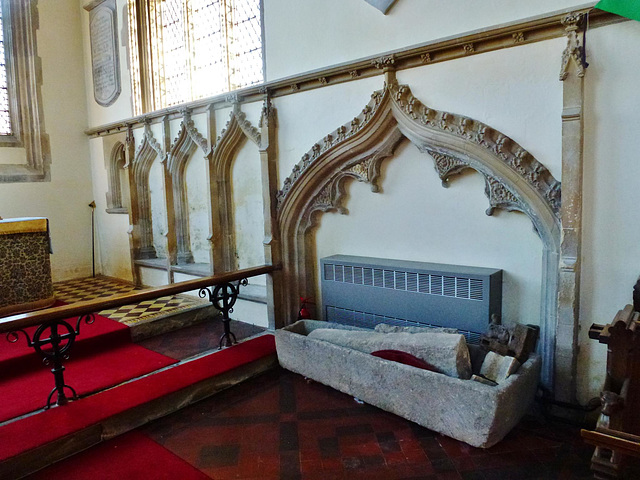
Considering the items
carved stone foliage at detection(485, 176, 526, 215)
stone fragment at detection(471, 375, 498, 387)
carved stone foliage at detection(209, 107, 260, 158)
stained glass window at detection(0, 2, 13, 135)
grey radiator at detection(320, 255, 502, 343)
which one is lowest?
stone fragment at detection(471, 375, 498, 387)

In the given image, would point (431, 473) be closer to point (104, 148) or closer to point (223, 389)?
point (223, 389)

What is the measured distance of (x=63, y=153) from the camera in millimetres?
7730

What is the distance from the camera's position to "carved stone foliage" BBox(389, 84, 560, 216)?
3178mm

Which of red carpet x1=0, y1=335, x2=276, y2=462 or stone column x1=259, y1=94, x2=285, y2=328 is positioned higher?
stone column x1=259, y1=94, x2=285, y2=328

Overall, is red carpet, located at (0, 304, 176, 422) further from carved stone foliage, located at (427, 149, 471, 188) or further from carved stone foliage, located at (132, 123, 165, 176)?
carved stone foliage, located at (427, 149, 471, 188)

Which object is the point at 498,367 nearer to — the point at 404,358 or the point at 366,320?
the point at 404,358

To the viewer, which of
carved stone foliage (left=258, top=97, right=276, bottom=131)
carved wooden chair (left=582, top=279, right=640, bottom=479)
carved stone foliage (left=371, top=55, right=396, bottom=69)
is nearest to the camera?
carved wooden chair (left=582, top=279, right=640, bottom=479)

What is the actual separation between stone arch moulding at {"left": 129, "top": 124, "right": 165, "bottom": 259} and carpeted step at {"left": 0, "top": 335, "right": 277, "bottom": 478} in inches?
151

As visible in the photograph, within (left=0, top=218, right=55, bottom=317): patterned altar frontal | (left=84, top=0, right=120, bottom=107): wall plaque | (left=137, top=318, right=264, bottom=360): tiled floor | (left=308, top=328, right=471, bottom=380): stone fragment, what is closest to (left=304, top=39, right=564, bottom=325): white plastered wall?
(left=308, top=328, right=471, bottom=380): stone fragment

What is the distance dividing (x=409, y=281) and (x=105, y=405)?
251 cm

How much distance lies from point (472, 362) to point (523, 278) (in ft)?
2.54

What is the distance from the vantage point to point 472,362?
3.34 m

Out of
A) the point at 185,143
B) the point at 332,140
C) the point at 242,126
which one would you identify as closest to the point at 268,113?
the point at 242,126

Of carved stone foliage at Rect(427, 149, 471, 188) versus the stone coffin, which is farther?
carved stone foliage at Rect(427, 149, 471, 188)
